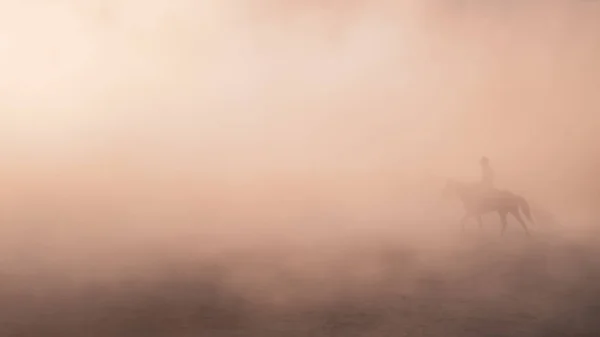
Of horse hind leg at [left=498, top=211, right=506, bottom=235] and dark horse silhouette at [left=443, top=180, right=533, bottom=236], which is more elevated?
dark horse silhouette at [left=443, top=180, right=533, bottom=236]

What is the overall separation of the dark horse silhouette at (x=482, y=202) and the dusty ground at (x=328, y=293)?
51mm

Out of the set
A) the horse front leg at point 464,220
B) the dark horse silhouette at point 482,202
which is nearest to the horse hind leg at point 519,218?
the dark horse silhouette at point 482,202

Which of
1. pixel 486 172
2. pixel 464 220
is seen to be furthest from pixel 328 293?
pixel 486 172

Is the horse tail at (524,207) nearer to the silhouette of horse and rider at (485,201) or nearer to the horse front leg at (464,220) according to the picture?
the silhouette of horse and rider at (485,201)

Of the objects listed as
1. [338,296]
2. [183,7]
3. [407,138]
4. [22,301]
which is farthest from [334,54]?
[22,301]

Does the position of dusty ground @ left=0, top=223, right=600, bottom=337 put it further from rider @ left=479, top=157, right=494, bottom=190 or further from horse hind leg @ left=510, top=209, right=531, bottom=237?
rider @ left=479, top=157, right=494, bottom=190

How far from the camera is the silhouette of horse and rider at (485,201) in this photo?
1459 mm

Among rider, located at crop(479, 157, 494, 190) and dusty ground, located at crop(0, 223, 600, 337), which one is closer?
dusty ground, located at crop(0, 223, 600, 337)

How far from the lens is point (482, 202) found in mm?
1459

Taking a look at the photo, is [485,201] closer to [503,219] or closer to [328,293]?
[503,219]

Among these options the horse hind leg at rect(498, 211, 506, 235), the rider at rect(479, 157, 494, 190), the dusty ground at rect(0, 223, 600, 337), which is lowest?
the dusty ground at rect(0, 223, 600, 337)

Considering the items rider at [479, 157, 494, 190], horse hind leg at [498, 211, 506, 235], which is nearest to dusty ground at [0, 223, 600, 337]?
horse hind leg at [498, 211, 506, 235]

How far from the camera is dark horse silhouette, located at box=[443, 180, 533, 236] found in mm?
1458

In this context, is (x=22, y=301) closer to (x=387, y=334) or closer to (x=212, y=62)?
(x=212, y=62)
